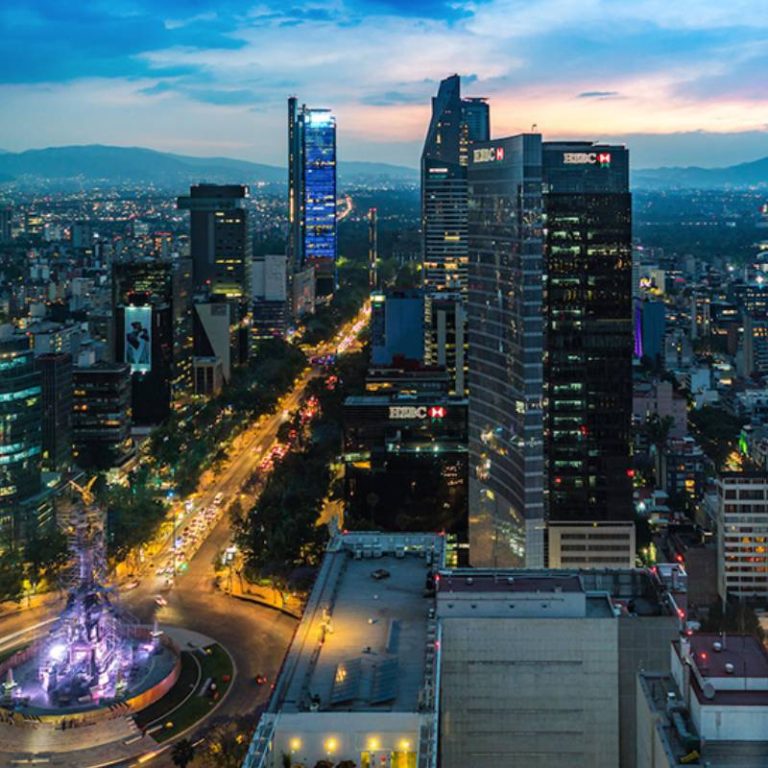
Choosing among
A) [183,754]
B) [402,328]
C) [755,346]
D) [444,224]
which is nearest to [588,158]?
[183,754]

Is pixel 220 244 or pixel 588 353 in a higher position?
pixel 220 244

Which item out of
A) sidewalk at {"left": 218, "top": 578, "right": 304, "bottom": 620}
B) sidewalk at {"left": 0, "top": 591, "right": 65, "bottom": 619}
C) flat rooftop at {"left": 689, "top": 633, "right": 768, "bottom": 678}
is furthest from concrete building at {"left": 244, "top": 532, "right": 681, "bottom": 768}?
sidewalk at {"left": 0, "top": 591, "right": 65, "bottom": 619}

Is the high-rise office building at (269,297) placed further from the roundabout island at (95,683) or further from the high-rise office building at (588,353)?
the roundabout island at (95,683)

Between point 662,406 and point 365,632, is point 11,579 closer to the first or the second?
point 365,632

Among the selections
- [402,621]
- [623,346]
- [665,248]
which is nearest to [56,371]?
[623,346]

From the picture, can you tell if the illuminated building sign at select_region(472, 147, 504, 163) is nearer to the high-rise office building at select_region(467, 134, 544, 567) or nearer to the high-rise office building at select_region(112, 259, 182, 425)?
the high-rise office building at select_region(467, 134, 544, 567)

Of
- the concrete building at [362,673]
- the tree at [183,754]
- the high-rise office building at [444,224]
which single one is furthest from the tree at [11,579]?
the high-rise office building at [444,224]
